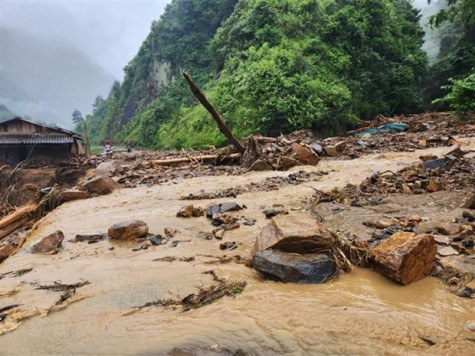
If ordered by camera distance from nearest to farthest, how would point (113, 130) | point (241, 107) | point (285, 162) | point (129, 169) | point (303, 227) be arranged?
point (303, 227) < point (285, 162) < point (129, 169) < point (241, 107) < point (113, 130)

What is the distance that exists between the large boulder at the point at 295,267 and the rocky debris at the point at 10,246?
4043 millimetres

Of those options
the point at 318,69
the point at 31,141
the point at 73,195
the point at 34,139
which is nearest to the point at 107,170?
the point at 73,195

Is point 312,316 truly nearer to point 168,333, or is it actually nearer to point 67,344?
point 168,333

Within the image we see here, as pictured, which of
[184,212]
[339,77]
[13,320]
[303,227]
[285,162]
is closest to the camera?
[13,320]

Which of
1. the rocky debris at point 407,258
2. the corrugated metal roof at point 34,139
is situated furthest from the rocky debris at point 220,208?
the corrugated metal roof at point 34,139

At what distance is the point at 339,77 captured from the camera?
2336cm

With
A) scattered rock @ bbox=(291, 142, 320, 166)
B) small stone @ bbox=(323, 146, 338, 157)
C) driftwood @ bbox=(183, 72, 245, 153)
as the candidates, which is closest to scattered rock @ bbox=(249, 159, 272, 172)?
scattered rock @ bbox=(291, 142, 320, 166)

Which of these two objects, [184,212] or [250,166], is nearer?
[184,212]

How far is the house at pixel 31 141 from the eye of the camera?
24859mm

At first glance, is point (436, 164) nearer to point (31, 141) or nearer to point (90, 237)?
point (90, 237)

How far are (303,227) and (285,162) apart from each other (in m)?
6.87

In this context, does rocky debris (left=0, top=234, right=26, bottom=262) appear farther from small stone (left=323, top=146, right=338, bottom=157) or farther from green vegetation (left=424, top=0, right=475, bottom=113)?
small stone (left=323, top=146, right=338, bottom=157)

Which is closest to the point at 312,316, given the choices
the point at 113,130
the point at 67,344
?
the point at 67,344

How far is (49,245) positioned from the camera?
16.1ft
